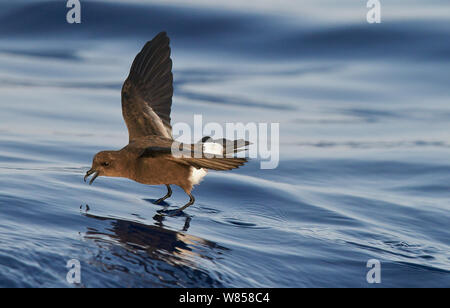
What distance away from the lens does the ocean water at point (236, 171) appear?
4.72 metres

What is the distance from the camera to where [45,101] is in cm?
1098

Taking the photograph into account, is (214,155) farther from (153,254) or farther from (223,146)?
(153,254)

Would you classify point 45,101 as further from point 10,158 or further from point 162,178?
point 162,178

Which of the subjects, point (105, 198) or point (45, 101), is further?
point (45, 101)

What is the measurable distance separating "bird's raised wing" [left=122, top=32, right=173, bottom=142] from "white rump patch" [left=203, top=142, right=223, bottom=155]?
3.02ft

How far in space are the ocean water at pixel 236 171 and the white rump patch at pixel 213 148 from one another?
634mm

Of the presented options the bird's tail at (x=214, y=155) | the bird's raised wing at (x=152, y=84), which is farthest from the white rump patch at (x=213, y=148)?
the bird's raised wing at (x=152, y=84)

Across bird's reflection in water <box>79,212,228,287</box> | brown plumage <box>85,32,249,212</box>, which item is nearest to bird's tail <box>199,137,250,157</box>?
brown plumage <box>85,32,249,212</box>

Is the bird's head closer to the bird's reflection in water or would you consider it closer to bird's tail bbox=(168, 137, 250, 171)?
the bird's reflection in water

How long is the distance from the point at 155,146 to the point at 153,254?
1.09 meters

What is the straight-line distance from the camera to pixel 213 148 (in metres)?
5.57

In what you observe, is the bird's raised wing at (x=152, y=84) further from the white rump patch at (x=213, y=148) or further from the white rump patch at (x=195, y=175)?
the white rump patch at (x=213, y=148)
